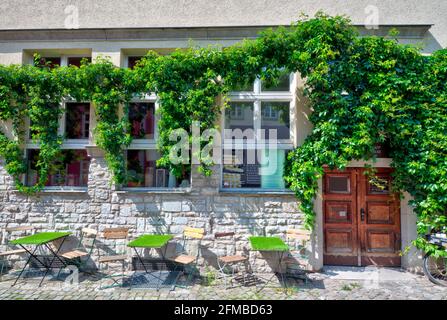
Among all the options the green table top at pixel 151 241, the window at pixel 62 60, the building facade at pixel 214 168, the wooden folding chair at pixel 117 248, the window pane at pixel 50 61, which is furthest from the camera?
the window at pixel 62 60

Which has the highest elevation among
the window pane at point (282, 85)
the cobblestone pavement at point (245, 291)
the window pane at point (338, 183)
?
the window pane at point (282, 85)

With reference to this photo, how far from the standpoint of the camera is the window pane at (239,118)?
19.5 ft

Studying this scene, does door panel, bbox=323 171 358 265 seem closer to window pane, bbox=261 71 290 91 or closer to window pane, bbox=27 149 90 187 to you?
window pane, bbox=261 71 290 91

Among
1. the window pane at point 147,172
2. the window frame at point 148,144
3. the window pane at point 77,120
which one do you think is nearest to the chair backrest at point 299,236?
the window frame at point 148,144

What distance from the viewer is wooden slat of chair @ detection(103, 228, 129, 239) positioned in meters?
5.12

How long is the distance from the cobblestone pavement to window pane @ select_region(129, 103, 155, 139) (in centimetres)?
310

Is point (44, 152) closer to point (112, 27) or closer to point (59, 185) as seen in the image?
point (59, 185)

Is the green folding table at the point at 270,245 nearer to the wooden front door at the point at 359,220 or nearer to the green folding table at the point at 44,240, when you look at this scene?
the wooden front door at the point at 359,220

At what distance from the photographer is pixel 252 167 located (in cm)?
588

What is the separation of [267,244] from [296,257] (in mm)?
1159

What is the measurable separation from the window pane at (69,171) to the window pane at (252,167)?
317cm

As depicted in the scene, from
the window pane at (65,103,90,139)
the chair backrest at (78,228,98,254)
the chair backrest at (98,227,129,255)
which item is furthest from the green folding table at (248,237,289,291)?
the window pane at (65,103,90,139)

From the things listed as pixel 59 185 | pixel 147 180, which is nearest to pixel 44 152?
pixel 59 185

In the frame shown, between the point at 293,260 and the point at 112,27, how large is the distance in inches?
261
